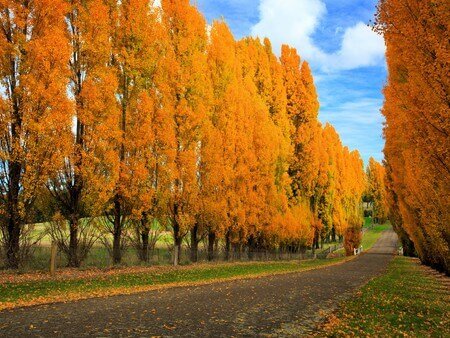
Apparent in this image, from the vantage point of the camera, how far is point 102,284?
14484 mm

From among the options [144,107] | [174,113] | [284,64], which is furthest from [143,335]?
[284,64]

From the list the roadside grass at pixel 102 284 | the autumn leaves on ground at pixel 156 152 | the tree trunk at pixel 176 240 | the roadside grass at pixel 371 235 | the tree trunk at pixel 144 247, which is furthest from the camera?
the roadside grass at pixel 371 235

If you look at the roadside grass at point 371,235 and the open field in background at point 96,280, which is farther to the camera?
the roadside grass at point 371,235

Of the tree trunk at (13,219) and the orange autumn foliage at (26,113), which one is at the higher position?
the orange autumn foliage at (26,113)

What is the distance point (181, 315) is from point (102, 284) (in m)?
5.98

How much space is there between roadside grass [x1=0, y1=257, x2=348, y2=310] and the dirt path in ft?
2.91

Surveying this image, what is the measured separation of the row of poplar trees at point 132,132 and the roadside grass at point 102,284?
267cm

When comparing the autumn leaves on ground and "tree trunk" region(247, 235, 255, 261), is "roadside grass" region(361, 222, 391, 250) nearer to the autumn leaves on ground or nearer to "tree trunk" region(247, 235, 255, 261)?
"tree trunk" region(247, 235, 255, 261)

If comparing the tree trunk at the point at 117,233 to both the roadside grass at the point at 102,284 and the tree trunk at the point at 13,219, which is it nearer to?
the roadside grass at the point at 102,284

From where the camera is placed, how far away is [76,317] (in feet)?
28.8

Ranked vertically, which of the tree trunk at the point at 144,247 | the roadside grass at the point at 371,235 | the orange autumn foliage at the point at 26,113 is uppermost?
the orange autumn foliage at the point at 26,113

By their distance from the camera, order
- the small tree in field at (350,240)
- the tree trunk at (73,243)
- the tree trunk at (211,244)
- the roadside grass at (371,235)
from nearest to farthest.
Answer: the tree trunk at (73,243)
the tree trunk at (211,244)
the small tree in field at (350,240)
the roadside grass at (371,235)

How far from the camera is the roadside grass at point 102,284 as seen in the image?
37.0 ft

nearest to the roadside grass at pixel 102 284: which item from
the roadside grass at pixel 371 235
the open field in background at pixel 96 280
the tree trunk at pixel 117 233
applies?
the open field in background at pixel 96 280
